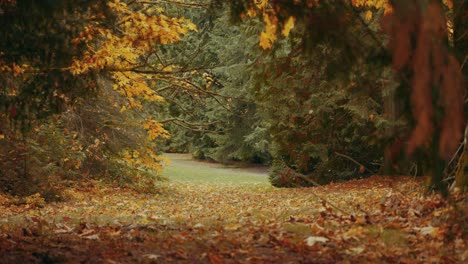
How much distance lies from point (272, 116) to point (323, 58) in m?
12.1

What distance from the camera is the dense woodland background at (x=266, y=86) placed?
4.91 m

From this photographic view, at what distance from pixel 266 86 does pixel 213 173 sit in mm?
14390

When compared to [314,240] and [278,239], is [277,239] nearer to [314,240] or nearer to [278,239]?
[278,239]

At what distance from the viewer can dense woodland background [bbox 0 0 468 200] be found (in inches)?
193

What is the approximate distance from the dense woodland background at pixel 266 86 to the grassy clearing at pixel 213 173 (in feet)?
7.22

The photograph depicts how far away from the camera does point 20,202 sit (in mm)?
13500

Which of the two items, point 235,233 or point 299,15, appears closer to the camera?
point 299,15

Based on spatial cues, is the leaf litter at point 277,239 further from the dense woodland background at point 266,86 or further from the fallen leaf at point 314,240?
the dense woodland background at point 266,86

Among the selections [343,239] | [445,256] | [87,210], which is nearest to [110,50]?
[87,210]

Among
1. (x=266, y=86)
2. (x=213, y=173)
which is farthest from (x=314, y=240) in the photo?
(x=213, y=173)

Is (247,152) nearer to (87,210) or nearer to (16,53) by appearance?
(87,210)

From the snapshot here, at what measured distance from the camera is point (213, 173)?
31250mm

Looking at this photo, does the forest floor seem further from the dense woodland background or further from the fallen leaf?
the dense woodland background

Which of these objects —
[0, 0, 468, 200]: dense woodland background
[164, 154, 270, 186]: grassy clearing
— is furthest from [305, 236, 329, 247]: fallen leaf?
[164, 154, 270, 186]: grassy clearing
